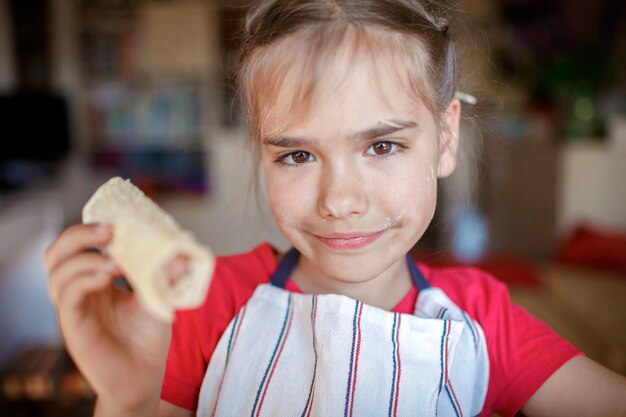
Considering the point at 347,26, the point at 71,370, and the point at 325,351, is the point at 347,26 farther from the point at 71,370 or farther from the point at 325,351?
the point at 71,370

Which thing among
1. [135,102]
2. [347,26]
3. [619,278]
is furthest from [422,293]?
[135,102]

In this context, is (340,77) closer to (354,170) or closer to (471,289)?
(354,170)

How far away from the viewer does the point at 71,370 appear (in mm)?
1582

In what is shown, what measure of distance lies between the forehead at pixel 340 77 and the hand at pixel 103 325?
258 millimetres

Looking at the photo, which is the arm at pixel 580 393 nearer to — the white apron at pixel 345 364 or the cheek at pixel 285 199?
the white apron at pixel 345 364

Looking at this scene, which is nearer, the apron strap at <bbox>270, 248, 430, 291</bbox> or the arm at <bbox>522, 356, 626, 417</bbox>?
the arm at <bbox>522, 356, 626, 417</bbox>

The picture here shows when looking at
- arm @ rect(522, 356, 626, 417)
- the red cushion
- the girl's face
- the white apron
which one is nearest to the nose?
the girl's face

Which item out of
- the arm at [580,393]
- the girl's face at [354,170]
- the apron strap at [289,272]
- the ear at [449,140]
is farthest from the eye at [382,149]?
Answer: the arm at [580,393]

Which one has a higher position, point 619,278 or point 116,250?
point 116,250

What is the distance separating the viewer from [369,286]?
84 centimetres

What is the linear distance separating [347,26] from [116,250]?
0.36 meters

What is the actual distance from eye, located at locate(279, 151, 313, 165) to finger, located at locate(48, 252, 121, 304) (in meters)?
0.25

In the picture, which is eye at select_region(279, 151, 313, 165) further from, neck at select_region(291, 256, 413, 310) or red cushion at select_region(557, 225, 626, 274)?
red cushion at select_region(557, 225, 626, 274)

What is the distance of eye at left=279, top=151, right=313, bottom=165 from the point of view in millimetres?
704
